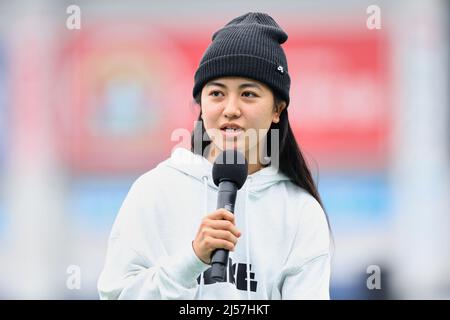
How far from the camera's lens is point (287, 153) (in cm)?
152

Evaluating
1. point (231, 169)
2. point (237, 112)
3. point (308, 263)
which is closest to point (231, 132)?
point (237, 112)

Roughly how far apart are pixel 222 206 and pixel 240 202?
31 centimetres

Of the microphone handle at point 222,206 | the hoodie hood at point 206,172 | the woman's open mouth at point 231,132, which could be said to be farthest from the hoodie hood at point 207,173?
the microphone handle at point 222,206

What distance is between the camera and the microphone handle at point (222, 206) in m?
1.11

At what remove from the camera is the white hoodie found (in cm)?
138

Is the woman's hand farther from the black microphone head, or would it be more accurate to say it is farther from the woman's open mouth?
the woman's open mouth


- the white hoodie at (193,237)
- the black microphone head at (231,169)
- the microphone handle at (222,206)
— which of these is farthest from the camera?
the white hoodie at (193,237)

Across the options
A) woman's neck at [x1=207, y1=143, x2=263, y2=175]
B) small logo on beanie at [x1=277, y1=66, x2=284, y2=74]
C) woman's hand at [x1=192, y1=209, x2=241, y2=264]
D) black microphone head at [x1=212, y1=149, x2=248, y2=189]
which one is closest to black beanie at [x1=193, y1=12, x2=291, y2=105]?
small logo on beanie at [x1=277, y1=66, x2=284, y2=74]

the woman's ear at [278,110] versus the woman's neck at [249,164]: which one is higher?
the woman's ear at [278,110]

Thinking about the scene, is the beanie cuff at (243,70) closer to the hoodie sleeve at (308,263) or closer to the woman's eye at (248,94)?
the woman's eye at (248,94)

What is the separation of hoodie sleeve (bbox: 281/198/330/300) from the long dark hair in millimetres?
65

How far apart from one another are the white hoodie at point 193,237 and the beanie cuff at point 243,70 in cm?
16

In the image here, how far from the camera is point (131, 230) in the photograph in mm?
1394
